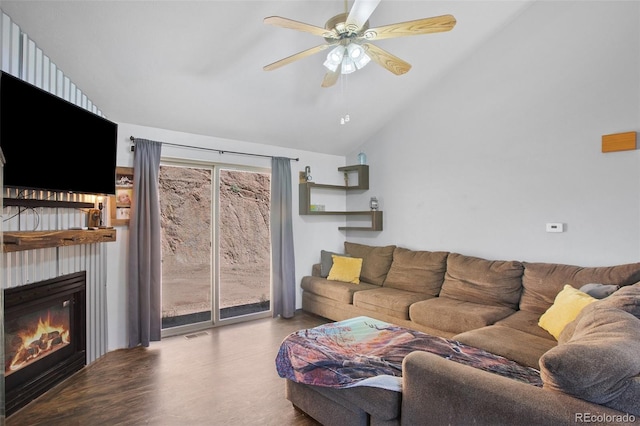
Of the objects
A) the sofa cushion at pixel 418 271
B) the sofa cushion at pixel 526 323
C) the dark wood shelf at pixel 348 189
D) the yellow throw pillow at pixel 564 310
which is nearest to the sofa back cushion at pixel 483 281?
the sofa cushion at pixel 418 271

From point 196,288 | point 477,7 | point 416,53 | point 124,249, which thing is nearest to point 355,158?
point 416,53

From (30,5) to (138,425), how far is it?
2874mm

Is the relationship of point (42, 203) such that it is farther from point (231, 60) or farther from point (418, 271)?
point (418, 271)

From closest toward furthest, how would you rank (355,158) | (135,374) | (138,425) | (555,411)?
(555,411) → (138,425) → (135,374) → (355,158)

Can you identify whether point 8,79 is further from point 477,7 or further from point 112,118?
point 477,7

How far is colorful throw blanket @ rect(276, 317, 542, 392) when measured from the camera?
1835mm

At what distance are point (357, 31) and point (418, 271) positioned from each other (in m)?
2.79

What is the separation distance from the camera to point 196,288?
165 inches

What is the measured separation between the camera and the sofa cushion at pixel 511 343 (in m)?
2.08

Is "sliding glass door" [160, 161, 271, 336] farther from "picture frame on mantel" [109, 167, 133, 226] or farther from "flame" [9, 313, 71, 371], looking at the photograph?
"flame" [9, 313, 71, 371]

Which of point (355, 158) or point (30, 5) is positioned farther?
point (355, 158)

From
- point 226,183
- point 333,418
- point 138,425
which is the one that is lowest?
point 138,425

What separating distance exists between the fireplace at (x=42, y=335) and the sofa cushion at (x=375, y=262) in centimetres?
322

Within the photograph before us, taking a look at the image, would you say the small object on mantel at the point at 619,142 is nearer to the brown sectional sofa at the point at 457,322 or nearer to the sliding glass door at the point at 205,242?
the brown sectional sofa at the point at 457,322
